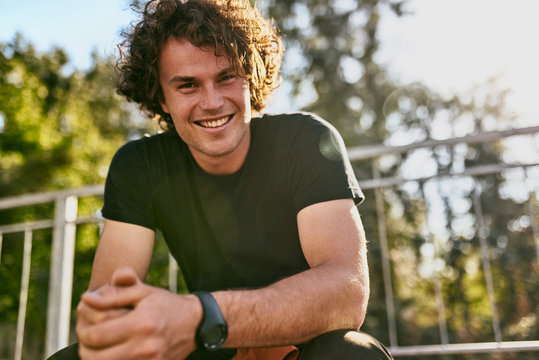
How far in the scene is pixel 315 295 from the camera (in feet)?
3.73

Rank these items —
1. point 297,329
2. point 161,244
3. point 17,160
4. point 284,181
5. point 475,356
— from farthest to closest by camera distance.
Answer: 1. point 17,160
2. point 161,244
3. point 475,356
4. point 284,181
5. point 297,329

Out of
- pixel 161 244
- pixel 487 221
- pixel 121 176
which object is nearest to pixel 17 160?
pixel 161 244

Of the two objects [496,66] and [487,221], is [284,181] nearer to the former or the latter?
[487,221]

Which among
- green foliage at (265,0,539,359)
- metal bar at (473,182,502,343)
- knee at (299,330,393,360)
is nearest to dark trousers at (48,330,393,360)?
knee at (299,330,393,360)

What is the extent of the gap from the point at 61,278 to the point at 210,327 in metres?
2.34

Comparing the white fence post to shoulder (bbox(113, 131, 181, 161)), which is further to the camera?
the white fence post

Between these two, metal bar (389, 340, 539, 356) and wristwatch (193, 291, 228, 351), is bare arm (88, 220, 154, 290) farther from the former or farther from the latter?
metal bar (389, 340, 539, 356)

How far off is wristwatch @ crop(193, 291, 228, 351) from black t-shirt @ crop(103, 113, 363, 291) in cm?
62

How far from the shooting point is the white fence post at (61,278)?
286cm

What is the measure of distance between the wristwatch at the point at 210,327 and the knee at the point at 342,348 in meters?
0.25

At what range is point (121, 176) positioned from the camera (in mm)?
1828

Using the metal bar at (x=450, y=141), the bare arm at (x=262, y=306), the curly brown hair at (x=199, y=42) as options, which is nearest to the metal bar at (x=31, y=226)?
the curly brown hair at (x=199, y=42)

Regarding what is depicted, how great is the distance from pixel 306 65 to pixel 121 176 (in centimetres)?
839

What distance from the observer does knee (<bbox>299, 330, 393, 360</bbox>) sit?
3.60 feet
